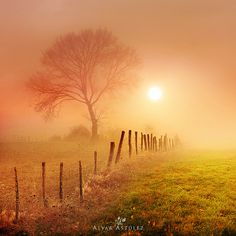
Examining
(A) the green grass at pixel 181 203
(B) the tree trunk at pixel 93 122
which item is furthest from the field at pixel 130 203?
(B) the tree trunk at pixel 93 122

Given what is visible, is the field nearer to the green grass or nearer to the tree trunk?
the green grass

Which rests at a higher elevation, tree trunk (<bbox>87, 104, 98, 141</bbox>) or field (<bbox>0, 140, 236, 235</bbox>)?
tree trunk (<bbox>87, 104, 98, 141</bbox>)

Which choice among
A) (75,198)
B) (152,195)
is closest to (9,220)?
(75,198)

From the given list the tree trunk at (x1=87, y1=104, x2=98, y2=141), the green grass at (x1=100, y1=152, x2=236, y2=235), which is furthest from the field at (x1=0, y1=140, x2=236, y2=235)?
the tree trunk at (x1=87, y1=104, x2=98, y2=141)

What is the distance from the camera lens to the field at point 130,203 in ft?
38.6

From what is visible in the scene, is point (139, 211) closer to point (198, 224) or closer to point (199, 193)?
point (198, 224)

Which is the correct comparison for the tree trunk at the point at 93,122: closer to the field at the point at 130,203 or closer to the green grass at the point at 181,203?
the field at the point at 130,203

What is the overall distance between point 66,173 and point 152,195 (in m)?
8.97

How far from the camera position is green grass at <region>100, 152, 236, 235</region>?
11.5 metres

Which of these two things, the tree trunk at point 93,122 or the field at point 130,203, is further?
the tree trunk at point 93,122

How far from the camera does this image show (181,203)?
1414 cm

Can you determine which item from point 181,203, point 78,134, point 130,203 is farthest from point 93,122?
point 181,203

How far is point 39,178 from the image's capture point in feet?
70.8

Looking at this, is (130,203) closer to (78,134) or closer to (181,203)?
(181,203)
